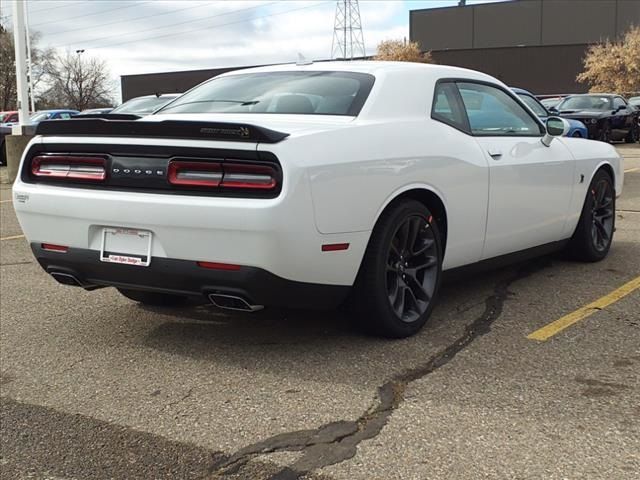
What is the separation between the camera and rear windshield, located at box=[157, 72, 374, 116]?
4.19 meters

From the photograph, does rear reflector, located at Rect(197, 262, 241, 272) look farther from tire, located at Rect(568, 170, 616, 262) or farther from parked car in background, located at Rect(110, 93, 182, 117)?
parked car in background, located at Rect(110, 93, 182, 117)

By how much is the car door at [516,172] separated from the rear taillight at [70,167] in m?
2.24

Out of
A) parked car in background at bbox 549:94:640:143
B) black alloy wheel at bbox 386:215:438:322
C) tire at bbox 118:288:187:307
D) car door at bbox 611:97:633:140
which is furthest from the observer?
car door at bbox 611:97:633:140

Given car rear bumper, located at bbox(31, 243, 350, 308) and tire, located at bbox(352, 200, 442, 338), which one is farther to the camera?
tire, located at bbox(352, 200, 442, 338)

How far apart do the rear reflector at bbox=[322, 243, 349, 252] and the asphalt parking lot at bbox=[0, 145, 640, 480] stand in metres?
0.60

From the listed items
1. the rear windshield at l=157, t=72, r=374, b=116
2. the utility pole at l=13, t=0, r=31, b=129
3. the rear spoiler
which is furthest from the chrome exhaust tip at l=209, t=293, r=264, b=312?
the utility pole at l=13, t=0, r=31, b=129

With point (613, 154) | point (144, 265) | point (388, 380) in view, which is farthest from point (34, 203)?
point (613, 154)

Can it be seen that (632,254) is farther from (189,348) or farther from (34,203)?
(34,203)

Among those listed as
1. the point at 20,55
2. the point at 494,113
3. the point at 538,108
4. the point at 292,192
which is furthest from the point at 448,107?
the point at 20,55

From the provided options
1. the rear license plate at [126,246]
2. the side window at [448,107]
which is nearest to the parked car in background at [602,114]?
the side window at [448,107]

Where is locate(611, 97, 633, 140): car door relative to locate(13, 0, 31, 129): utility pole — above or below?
below

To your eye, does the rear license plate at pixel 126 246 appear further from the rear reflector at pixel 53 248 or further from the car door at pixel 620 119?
the car door at pixel 620 119

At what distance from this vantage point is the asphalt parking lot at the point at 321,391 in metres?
2.82

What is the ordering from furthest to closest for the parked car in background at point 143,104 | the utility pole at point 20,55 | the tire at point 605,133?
1. the tire at point 605,133
2. the utility pole at point 20,55
3. the parked car in background at point 143,104
